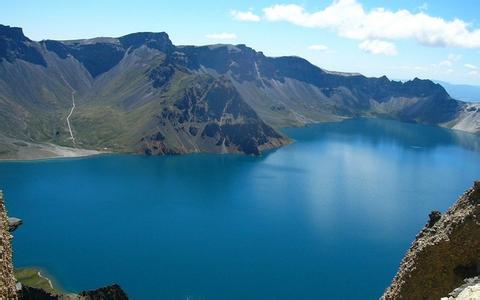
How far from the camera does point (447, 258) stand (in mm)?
28984

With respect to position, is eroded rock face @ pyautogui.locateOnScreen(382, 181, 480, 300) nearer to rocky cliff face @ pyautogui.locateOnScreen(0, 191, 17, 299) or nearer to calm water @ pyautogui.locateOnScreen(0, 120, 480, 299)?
rocky cliff face @ pyautogui.locateOnScreen(0, 191, 17, 299)

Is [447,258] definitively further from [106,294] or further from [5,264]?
[106,294]

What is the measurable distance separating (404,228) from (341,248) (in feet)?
112

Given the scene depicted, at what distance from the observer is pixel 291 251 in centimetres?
14012

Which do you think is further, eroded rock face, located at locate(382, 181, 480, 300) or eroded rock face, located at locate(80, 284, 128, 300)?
eroded rock face, located at locate(80, 284, 128, 300)

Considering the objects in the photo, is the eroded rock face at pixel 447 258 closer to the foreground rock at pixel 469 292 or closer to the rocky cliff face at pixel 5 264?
the foreground rock at pixel 469 292

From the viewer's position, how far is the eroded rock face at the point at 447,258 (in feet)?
93.7

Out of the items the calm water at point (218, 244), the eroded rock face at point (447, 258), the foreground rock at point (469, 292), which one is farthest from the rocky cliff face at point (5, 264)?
the calm water at point (218, 244)

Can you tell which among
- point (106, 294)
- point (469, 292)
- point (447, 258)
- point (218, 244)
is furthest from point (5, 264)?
point (218, 244)

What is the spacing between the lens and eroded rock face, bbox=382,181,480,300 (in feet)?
93.7

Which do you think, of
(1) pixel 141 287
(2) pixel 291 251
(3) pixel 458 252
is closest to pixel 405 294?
(3) pixel 458 252

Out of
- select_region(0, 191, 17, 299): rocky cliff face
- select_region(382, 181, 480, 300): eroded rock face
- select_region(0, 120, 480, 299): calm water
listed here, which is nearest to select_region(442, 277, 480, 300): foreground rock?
select_region(382, 181, 480, 300): eroded rock face

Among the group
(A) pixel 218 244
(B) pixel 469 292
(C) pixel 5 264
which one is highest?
(C) pixel 5 264

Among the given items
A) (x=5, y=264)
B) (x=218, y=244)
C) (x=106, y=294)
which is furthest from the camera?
(x=218, y=244)
